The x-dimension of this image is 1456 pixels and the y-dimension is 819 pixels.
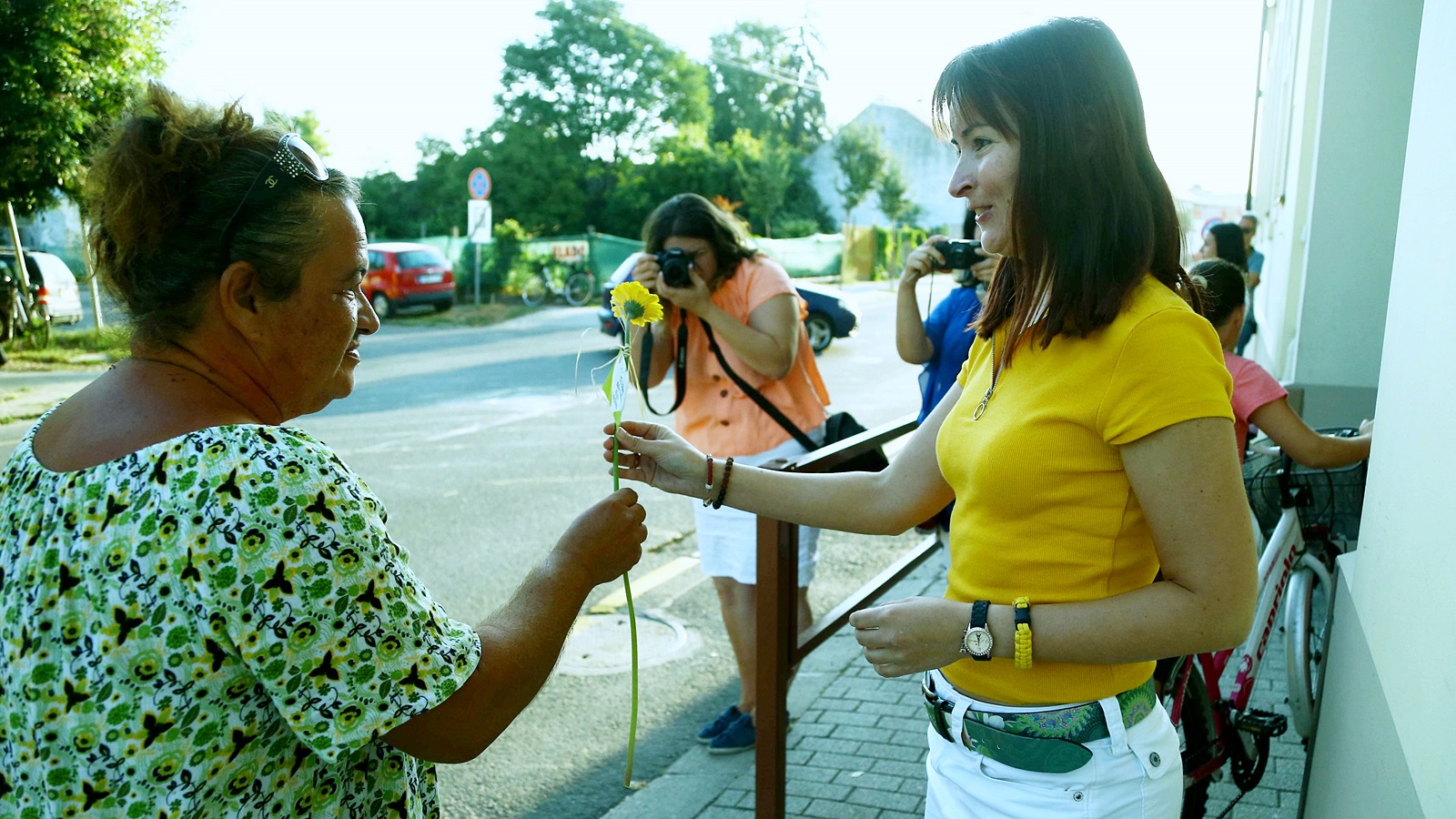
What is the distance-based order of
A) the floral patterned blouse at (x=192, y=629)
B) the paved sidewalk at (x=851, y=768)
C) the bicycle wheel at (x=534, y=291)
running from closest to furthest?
1. the floral patterned blouse at (x=192, y=629)
2. the paved sidewalk at (x=851, y=768)
3. the bicycle wheel at (x=534, y=291)

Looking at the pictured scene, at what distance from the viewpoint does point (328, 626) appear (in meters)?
1.33

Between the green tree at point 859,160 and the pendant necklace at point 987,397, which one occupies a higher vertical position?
the green tree at point 859,160

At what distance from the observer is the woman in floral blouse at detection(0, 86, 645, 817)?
1.29 m

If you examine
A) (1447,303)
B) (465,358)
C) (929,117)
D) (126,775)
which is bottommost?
(465,358)

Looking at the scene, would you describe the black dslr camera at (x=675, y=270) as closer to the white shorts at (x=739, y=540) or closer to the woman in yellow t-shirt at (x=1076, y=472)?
the white shorts at (x=739, y=540)

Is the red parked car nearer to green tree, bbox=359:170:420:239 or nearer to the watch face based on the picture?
the watch face

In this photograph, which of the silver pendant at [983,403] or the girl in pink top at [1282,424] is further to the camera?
the girl in pink top at [1282,424]

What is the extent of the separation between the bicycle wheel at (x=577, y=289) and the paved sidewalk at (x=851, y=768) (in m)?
24.9

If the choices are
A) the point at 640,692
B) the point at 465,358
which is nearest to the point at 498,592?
the point at 640,692

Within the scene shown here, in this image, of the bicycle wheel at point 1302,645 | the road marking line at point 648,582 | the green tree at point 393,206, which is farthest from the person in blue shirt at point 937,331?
the green tree at point 393,206

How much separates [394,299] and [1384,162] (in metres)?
21.1

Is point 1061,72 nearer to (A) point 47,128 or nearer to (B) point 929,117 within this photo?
(B) point 929,117

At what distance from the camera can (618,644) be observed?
5.07 m

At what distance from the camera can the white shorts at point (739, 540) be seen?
3.81 metres
